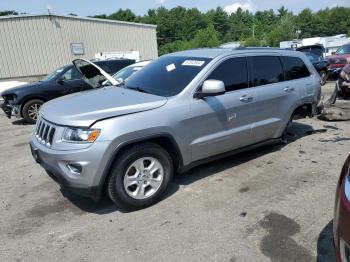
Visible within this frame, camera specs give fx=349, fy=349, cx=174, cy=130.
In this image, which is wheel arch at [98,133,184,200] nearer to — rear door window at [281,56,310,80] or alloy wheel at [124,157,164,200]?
alloy wheel at [124,157,164,200]

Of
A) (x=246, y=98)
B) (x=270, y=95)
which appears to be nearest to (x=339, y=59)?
(x=270, y=95)

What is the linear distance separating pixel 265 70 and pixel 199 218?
262cm

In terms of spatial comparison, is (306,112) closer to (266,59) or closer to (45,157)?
(266,59)

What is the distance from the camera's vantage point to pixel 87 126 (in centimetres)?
356

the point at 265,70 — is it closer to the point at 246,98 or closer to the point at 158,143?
the point at 246,98

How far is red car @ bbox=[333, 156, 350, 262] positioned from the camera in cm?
207

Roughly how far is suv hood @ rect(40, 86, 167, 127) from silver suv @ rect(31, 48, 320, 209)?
1 centimetres

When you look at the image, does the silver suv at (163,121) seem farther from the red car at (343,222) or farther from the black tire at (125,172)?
the red car at (343,222)

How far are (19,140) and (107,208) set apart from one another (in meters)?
4.65

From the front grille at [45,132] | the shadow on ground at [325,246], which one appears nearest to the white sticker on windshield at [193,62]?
the front grille at [45,132]

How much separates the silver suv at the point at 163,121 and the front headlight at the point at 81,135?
1 cm

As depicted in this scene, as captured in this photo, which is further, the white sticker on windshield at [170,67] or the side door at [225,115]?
the white sticker on windshield at [170,67]

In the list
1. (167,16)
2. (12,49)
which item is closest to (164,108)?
(12,49)

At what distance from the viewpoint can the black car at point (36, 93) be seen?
9.48 meters
